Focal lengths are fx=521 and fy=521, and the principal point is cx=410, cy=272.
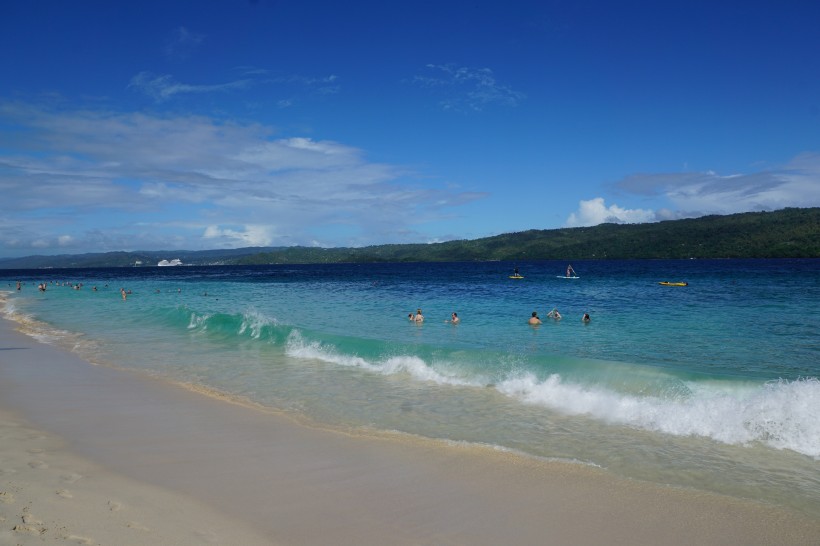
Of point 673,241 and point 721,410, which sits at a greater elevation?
point 673,241

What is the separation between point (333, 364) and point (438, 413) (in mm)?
6332

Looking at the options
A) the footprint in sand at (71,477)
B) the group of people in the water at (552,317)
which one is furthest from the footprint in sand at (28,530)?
the group of people in the water at (552,317)

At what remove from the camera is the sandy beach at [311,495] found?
5.39m

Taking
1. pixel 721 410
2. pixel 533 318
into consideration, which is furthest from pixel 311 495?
pixel 533 318

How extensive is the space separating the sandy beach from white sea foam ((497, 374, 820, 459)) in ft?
10.1

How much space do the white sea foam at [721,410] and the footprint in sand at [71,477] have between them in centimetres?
841

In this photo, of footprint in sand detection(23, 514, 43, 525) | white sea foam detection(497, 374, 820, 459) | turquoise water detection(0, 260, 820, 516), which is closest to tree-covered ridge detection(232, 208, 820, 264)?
turquoise water detection(0, 260, 820, 516)

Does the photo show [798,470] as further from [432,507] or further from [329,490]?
[329,490]

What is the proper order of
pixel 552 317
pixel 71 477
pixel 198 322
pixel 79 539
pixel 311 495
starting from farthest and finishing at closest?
pixel 552 317, pixel 198 322, pixel 71 477, pixel 311 495, pixel 79 539

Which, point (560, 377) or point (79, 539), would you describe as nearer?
point (79, 539)

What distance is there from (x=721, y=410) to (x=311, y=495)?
782cm

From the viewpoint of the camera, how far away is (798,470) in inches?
298

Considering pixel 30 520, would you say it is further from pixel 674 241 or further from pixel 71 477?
pixel 674 241

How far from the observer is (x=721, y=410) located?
977cm
